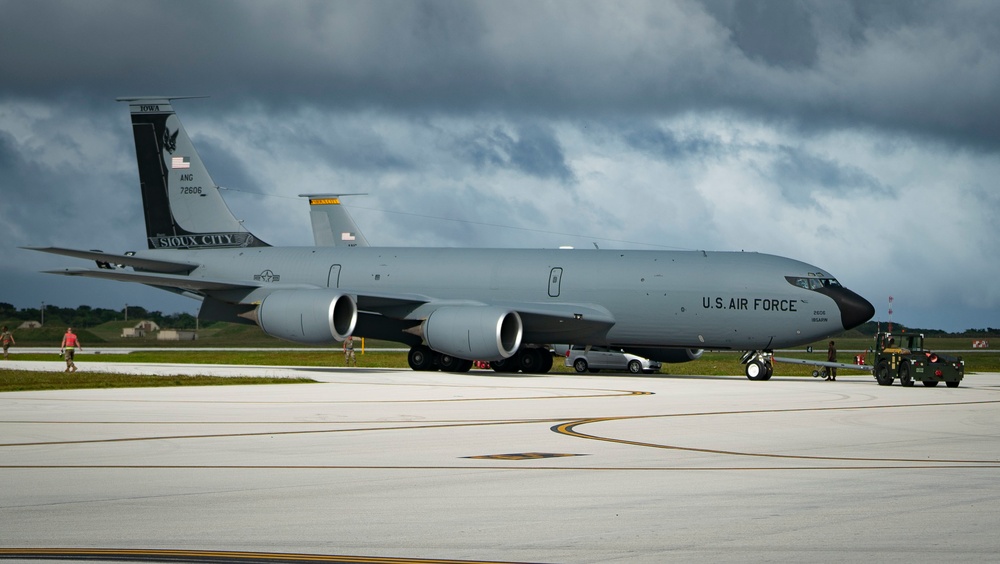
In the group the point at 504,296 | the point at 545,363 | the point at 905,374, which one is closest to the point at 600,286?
the point at 504,296

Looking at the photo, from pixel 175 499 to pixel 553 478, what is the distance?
12.8ft

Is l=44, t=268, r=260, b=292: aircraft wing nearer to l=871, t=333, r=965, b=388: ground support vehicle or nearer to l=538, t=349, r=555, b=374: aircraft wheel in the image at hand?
l=538, t=349, r=555, b=374: aircraft wheel

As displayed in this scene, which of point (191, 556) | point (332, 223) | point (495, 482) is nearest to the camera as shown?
point (191, 556)

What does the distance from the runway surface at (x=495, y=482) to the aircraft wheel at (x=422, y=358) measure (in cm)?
1907

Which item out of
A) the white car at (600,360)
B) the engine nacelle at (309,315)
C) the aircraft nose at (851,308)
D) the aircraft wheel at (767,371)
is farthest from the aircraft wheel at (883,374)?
the engine nacelle at (309,315)

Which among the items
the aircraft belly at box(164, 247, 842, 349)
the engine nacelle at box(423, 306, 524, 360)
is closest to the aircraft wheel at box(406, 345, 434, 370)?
the aircraft belly at box(164, 247, 842, 349)

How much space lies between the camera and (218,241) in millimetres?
48906

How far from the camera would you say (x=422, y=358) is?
4381 centimetres

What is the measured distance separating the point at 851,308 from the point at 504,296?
1182 centimetres

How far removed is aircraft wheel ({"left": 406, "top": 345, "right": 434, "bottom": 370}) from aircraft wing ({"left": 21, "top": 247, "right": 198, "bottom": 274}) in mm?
10300

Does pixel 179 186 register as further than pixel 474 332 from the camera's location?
Yes

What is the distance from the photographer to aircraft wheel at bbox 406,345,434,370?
1721 inches

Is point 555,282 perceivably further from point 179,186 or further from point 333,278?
point 179,186

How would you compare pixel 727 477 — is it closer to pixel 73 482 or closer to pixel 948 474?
pixel 948 474
